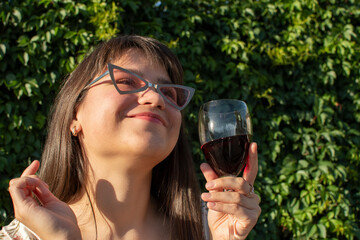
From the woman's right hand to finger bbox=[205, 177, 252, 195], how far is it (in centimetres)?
60

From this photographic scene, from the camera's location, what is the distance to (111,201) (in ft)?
6.20

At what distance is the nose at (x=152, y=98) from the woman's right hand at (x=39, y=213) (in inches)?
24.5

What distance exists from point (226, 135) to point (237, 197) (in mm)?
280

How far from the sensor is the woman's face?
169 cm

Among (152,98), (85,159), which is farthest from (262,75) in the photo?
(85,159)

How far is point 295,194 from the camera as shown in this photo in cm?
364

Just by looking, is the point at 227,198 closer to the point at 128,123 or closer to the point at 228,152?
the point at 228,152

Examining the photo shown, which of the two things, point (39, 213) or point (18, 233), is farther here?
point (18, 233)

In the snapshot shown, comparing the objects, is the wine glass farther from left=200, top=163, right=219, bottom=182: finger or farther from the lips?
the lips

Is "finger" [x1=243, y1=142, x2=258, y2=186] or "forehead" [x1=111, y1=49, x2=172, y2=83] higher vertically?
"forehead" [x1=111, y1=49, x2=172, y2=83]

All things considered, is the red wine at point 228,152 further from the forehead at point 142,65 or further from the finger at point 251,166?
the forehead at point 142,65

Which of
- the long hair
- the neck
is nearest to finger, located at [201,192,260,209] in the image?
the neck

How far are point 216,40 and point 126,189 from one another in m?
2.38

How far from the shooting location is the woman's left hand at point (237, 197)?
149cm
